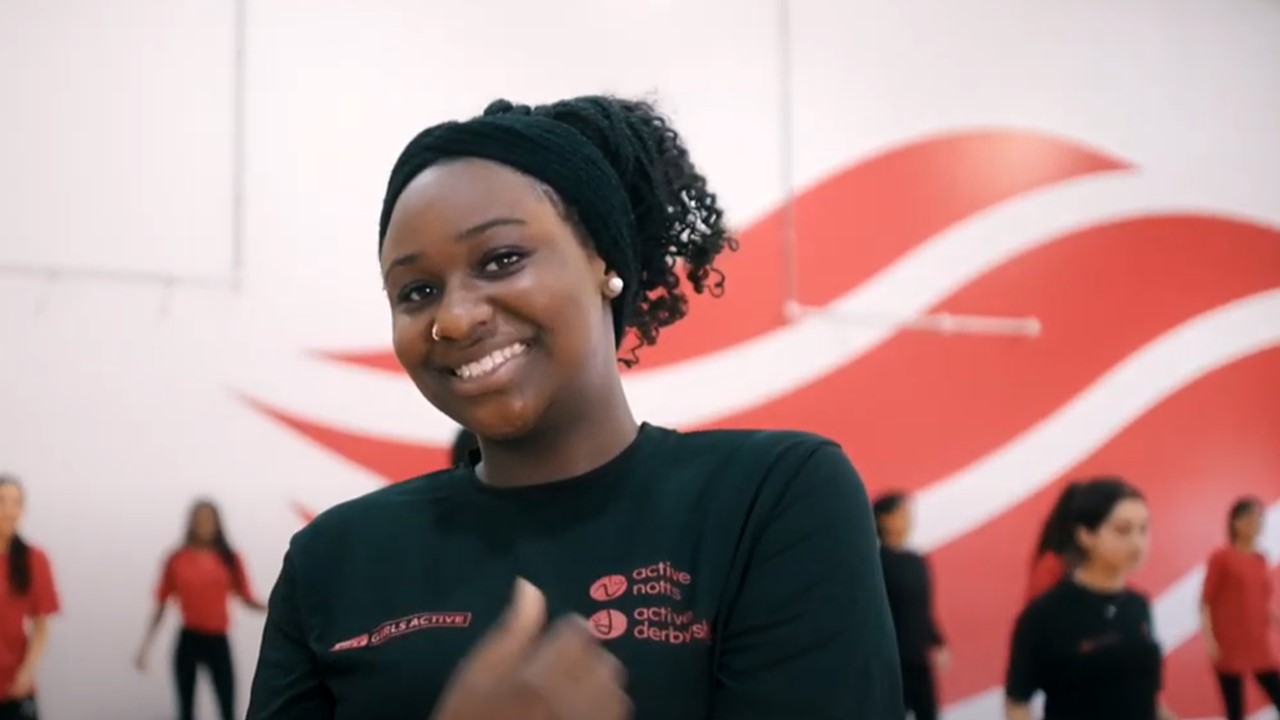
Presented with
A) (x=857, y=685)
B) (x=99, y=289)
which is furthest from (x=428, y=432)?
(x=857, y=685)

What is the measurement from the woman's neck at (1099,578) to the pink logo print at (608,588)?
6.85 feet

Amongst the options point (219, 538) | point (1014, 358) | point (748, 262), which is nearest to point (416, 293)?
point (219, 538)

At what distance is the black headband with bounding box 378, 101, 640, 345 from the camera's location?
882 millimetres

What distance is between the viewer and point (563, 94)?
2346 millimetres

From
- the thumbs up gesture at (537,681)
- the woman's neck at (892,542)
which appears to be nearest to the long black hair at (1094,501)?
the woman's neck at (892,542)

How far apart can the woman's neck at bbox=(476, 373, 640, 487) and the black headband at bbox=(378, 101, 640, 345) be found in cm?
12

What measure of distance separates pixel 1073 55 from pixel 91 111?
221 centimetres

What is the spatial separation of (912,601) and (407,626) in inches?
73.0

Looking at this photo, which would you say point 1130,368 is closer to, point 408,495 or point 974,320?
point 974,320

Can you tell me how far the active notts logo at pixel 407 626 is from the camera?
81cm

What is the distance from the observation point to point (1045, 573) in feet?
8.52

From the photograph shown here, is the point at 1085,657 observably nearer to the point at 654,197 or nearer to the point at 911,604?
the point at 911,604

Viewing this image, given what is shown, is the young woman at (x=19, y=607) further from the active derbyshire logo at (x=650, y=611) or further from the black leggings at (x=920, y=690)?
the black leggings at (x=920, y=690)

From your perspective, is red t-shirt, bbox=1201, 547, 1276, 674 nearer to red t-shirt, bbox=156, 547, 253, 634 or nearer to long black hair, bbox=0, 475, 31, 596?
red t-shirt, bbox=156, 547, 253, 634
